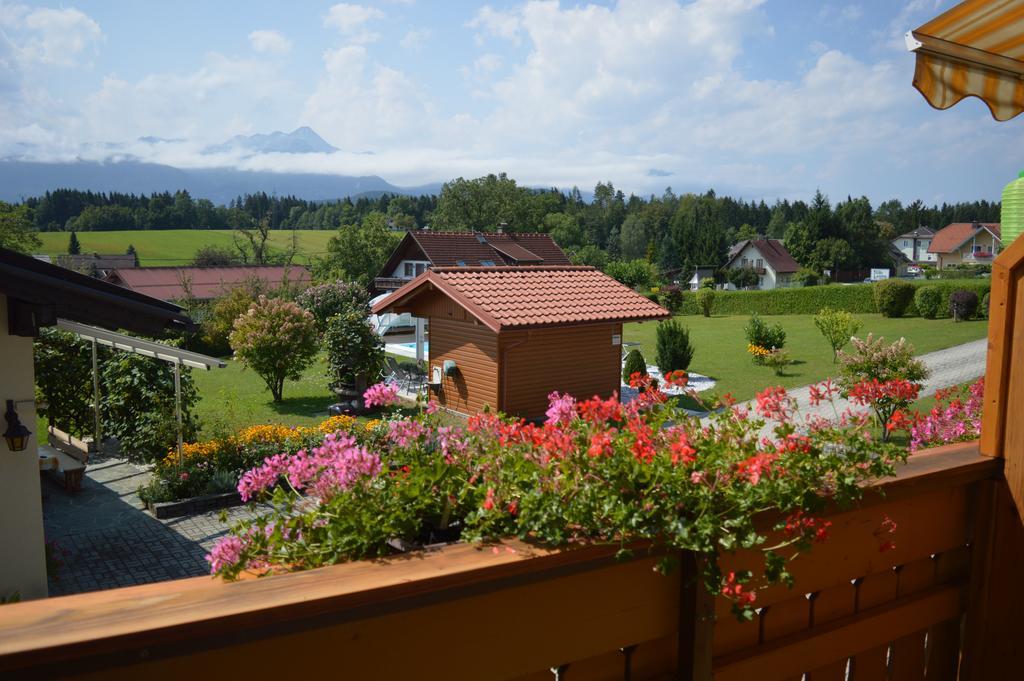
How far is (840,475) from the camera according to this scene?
1.49 metres

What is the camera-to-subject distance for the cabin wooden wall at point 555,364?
1392 cm

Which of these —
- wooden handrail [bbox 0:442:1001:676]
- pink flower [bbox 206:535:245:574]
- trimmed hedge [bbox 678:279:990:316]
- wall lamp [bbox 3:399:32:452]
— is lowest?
trimmed hedge [bbox 678:279:990:316]

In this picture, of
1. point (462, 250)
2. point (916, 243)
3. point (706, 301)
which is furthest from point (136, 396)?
point (916, 243)

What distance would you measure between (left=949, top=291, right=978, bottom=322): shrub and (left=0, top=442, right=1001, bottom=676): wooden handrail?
1219 inches

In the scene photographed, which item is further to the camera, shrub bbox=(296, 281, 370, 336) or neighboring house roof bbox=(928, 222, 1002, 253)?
neighboring house roof bbox=(928, 222, 1002, 253)

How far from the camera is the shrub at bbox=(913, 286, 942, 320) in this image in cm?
2892

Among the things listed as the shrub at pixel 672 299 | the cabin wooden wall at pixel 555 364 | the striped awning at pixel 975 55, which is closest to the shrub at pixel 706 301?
the shrub at pixel 672 299

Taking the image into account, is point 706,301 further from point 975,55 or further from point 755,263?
point 975,55

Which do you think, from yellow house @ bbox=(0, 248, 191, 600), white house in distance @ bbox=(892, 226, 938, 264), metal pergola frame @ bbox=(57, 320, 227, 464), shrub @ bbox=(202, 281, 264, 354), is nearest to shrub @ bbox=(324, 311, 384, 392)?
metal pergola frame @ bbox=(57, 320, 227, 464)

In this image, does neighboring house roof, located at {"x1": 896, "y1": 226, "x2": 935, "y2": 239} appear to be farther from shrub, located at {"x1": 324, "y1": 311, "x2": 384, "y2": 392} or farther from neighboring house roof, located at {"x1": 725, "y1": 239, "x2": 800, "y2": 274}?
shrub, located at {"x1": 324, "y1": 311, "x2": 384, "y2": 392}

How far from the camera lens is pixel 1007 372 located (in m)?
2.02

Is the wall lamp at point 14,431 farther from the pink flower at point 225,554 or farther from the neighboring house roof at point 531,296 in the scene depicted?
the neighboring house roof at point 531,296

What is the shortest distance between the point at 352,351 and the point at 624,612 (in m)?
14.5

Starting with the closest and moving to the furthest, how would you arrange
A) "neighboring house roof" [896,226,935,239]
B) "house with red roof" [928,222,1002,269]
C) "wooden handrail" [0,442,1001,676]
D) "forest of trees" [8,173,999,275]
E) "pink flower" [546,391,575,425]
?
"wooden handrail" [0,442,1001,676]
"pink flower" [546,391,575,425]
"house with red roof" [928,222,1002,269]
"forest of trees" [8,173,999,275]
"neighboring house roof" [896,226,935,239]
